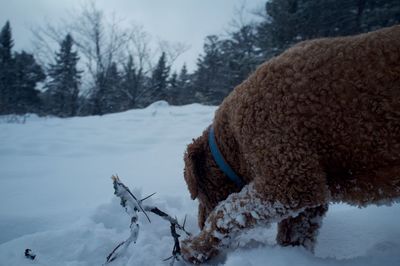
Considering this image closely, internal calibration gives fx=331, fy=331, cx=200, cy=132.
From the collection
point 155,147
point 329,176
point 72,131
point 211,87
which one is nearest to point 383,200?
point 329,176

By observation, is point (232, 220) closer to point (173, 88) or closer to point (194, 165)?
point (194, 165)

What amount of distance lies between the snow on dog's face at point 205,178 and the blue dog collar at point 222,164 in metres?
0.05

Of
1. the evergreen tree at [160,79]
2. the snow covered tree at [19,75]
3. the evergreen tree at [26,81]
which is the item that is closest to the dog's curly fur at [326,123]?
the evergreen tree at [160,79]

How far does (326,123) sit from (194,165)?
1004 millimetres

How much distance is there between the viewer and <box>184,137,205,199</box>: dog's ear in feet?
7.75

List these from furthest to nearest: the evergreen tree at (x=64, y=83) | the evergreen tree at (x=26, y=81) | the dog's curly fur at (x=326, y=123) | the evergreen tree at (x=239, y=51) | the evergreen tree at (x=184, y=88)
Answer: the evergreen tree at (x=184, y=88) < the evergreen tree at (x=26, y=81) < the evergreen tree at (x=64, y=83) < the evergreen tree at (x=239, y=51) < the dog's curly fur at (x=326, y=123)

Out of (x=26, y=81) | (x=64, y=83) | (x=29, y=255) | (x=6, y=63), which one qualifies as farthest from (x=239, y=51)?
(x=29, y=255)

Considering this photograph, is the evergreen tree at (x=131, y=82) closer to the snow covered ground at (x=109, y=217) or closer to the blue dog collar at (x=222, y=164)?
the snow covered ground at (x=109, y=217)

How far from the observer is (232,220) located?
6.35 feet

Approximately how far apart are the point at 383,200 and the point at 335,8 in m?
18.0

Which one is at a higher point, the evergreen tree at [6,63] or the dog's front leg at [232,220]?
the evergreen tree at [6,63]

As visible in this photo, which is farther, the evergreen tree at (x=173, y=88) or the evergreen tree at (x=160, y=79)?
the evergreen tree at (x=173, y=88)

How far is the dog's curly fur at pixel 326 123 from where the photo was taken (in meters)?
1.63

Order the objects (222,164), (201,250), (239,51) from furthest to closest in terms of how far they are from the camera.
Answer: (239,51), (222,164), (201,250)
